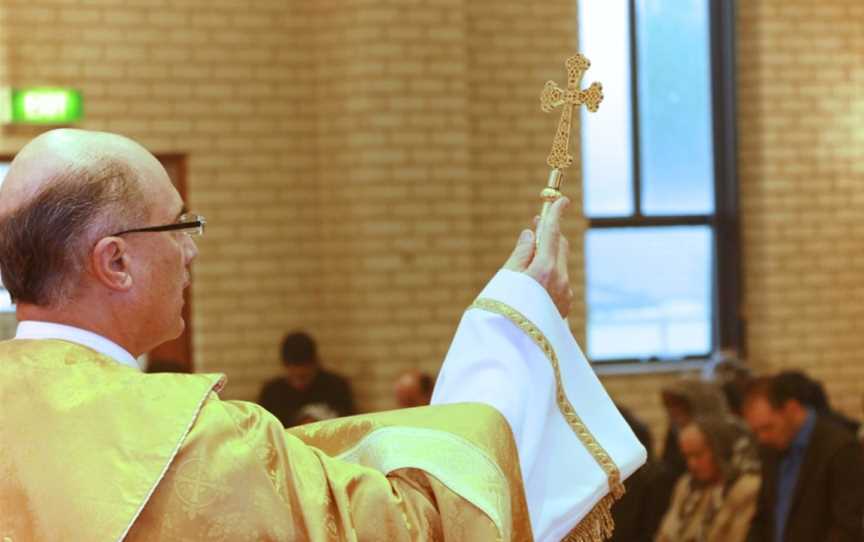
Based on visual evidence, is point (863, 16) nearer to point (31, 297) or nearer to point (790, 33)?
point (790, 33)

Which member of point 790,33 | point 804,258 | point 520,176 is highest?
point 790,33

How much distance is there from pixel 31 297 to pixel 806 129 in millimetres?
7917

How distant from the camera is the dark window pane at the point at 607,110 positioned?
941 centimetres

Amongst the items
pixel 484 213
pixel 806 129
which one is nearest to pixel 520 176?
pixel 484 213

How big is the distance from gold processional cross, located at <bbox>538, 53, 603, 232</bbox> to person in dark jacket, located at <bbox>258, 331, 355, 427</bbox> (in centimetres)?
537

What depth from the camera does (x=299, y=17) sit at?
8453mm

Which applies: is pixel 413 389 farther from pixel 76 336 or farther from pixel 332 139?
pixel 76 336

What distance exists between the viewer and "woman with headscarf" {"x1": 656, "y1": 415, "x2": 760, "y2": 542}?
6.40 meters

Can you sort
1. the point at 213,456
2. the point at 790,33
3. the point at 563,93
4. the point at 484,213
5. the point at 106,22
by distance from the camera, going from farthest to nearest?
1. the point at 790,33
2. the point at 484,213
3. the point at 106,22
4. the point at 563,93
5. the point at 213,456

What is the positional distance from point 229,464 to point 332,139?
6.31 meters

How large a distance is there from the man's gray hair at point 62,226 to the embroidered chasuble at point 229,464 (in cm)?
9

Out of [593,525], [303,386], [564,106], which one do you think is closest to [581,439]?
[593,525]

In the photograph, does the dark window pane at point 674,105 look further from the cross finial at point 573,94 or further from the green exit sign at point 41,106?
the cross finial at point 573,94

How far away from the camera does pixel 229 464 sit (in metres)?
2.14
